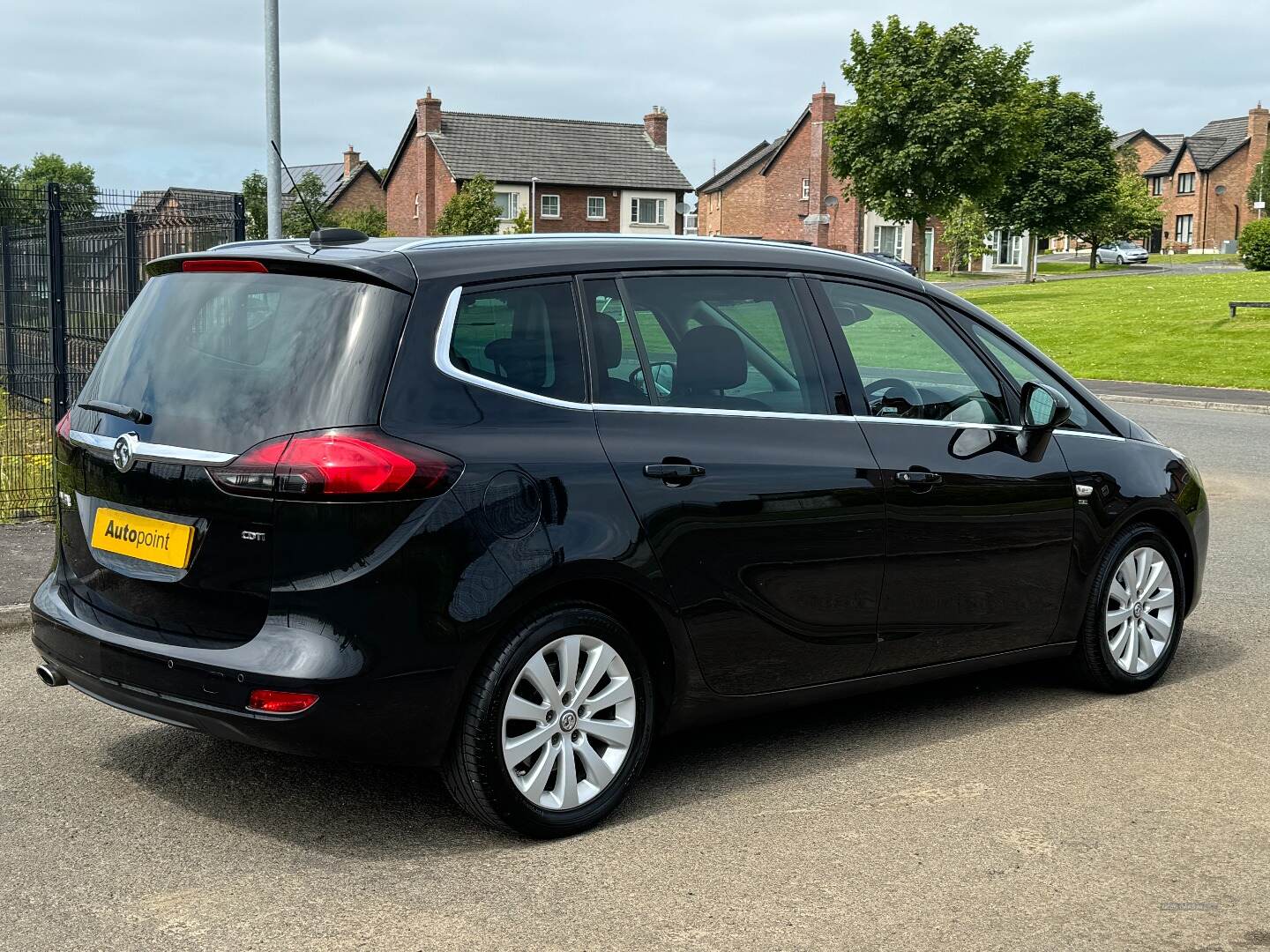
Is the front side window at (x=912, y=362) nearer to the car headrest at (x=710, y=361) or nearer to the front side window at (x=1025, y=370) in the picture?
the front side window at (x=1025, y=370)

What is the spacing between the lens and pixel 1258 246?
56.6 metres

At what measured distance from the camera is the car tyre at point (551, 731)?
164 inches

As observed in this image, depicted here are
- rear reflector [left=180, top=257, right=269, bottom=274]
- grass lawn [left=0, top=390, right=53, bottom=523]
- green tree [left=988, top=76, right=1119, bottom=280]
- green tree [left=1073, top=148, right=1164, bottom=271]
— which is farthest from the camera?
green tree [left=1073, top=148, right=1164, bottom=271]

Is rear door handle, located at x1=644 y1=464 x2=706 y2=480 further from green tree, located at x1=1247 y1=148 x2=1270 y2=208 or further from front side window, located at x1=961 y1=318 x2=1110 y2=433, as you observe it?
green tree, located at x1=1247 y1=148 x2=1270 y2=208

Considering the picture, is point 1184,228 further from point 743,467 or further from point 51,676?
point 51,676

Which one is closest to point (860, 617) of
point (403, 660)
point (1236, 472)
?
point (403, 660)

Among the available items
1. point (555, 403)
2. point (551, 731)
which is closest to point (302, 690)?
point (551, 731)

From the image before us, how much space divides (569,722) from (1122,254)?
87.3 meters

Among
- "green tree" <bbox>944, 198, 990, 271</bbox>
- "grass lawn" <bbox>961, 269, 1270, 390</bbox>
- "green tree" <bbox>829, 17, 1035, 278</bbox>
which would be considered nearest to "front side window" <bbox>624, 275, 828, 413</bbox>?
"grass lawn" <bbox>961, 269, 1270, 390</bbox>

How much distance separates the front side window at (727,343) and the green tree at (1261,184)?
10257cm

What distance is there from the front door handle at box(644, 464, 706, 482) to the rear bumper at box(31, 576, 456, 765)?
0.88 meters

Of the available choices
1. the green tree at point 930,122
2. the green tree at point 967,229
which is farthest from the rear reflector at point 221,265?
the green tree at point 967,229

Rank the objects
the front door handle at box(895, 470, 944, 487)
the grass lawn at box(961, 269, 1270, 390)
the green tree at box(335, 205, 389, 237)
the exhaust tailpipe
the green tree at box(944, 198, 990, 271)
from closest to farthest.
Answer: the exhaust tailpipe
the front door handle at box(895, 470, 944, 487)
the grass lawn at box(961, 269, 1270, 390)
the green tree at box(335, 205, 389, 237)
the green tree at box(944, 198, 990, 271)

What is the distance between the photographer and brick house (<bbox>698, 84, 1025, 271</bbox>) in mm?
82000
